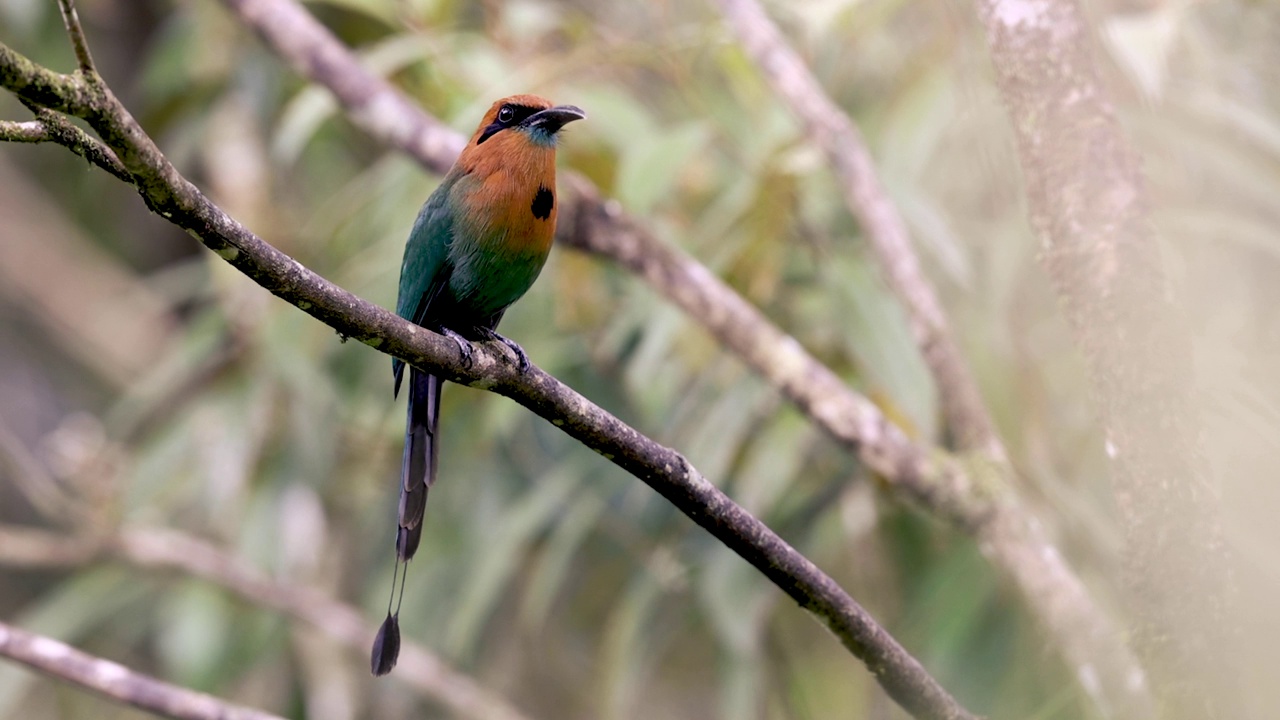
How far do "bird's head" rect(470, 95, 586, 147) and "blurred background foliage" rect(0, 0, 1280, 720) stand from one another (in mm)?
594

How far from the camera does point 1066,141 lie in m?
2.45

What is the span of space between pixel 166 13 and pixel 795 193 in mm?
4993

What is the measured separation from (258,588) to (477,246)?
8.22 feet

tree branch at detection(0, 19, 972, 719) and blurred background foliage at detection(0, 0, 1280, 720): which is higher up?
blurred background foliage at detection(0, 0, 1280, 720)

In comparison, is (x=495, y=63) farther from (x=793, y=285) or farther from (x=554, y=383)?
(x=554, y=383)

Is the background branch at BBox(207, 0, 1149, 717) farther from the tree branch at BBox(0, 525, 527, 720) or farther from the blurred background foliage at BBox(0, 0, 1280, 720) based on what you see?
the tree branch at BBox(0, 525, 527, 720)

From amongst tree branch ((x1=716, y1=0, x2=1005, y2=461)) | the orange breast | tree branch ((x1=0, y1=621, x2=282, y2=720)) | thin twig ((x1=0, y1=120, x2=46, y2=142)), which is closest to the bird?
the orange breast

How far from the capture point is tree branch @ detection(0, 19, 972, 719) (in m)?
1.76

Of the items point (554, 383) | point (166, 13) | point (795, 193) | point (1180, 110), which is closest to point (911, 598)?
point (795, 193)

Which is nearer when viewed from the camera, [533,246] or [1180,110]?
[533,246]

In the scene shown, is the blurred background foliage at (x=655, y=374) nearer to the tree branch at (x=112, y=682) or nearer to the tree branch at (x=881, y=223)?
the tree branch at (x=881, y=223)

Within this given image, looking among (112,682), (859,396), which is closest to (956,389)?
(859,396)

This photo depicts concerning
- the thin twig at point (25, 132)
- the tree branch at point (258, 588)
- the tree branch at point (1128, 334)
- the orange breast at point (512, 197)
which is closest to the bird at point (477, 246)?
the orange breast at point (512, 197)

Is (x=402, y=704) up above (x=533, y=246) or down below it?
below
